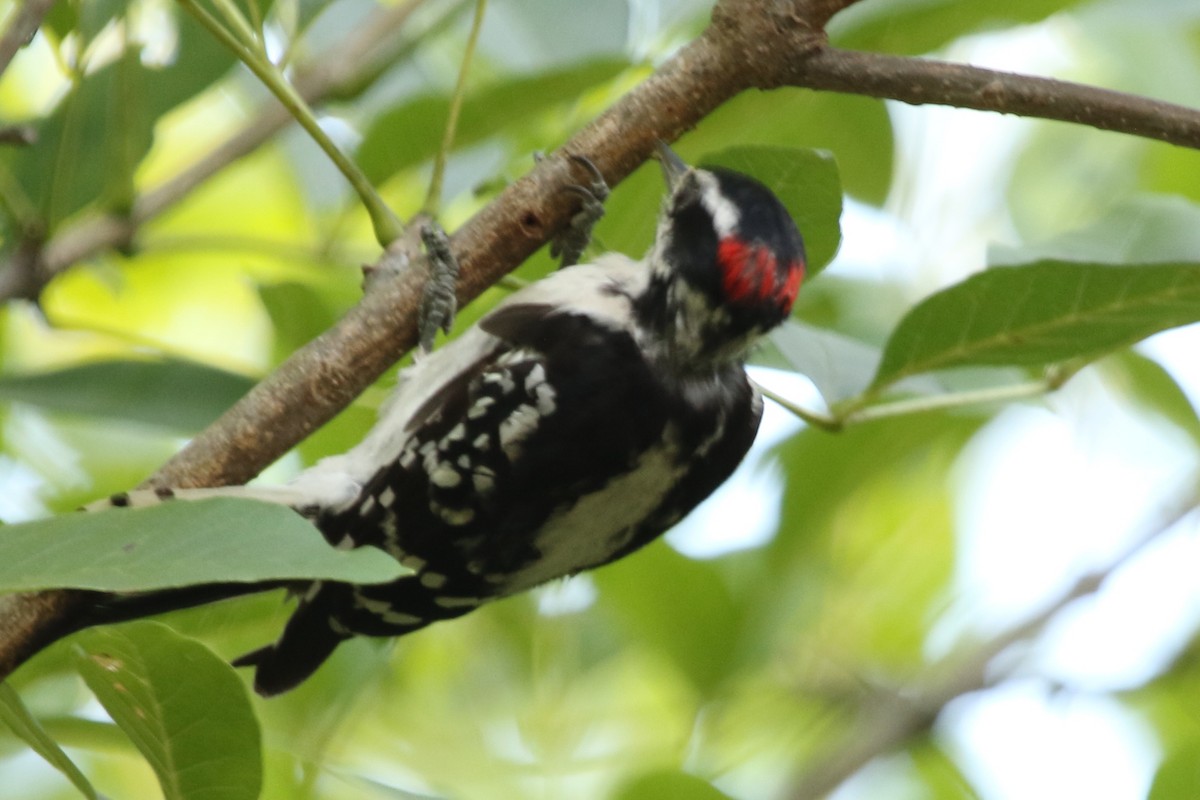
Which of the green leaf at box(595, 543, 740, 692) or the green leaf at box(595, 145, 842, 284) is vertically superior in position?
the green leaf at box(595, 145, 842, 284)

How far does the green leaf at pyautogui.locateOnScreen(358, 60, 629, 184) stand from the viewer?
292cm

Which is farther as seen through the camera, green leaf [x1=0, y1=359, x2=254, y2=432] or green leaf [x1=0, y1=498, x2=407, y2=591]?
green leaf [x1=0, y1=359, x2=254, y2=432]

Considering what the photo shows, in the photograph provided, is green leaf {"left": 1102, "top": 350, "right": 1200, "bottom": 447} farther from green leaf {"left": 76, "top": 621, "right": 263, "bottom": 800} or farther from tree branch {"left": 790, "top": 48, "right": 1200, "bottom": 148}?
green leaf {"left": 76, "top": 621, "right": 263, "bottom": 800}

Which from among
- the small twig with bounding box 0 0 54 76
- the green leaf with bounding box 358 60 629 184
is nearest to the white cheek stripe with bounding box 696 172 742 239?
the green leaf with bounding box 358 60 629 184

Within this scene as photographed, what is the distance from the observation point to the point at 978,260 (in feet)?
13.9

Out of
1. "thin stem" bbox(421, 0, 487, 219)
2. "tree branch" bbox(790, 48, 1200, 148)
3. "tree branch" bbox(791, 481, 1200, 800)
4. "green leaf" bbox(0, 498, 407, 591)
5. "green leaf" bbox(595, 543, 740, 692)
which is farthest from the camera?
"green leaf" bbox(595, 543, 740, 692)

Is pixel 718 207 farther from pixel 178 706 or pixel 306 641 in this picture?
pixel 178 706

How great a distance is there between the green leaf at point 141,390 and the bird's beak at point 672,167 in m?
0.86

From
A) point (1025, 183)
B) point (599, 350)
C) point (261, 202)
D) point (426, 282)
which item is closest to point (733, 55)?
point (426, 282)

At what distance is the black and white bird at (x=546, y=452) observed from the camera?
2.91 m

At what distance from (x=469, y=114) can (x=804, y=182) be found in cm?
78

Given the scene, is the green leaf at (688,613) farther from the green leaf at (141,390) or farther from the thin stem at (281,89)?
the thin stem at (281,89)

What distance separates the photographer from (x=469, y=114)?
9.91 feet

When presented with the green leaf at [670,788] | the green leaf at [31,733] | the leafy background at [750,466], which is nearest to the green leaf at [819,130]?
the leafy background at [750,466]
